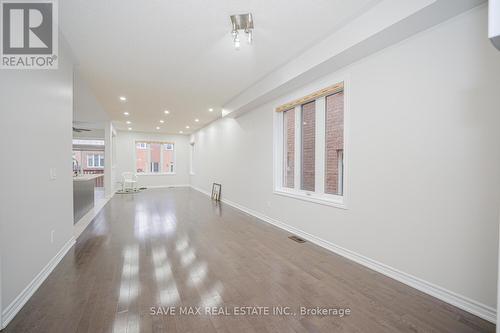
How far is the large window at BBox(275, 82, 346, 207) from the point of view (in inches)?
127

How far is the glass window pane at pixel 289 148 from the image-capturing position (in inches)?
165

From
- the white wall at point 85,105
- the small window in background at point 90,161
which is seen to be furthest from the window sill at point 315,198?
the small window in background at point 90,161

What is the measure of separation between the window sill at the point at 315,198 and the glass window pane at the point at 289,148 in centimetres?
24

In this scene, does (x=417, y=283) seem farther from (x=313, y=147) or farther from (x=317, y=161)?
(x=313, y=147)

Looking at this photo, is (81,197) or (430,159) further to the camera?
(81,197)

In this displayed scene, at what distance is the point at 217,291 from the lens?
6.82 feet

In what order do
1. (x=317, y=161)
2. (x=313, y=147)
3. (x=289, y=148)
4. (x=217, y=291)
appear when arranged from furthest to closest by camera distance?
(x=289, y=148) < (x=313, y=147) < (x=317, y=161) < (x=217, y=291)

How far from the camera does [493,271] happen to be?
1688 millimetres

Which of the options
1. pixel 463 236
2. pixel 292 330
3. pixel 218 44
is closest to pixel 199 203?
pixel 218 44

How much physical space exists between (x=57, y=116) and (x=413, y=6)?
149 inches

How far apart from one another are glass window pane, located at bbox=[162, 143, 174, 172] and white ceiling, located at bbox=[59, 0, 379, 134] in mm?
6615

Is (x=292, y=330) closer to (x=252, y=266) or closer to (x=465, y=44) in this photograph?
(x=252, y=266)
